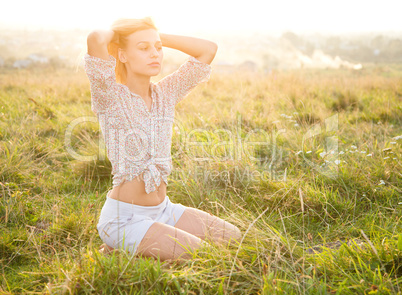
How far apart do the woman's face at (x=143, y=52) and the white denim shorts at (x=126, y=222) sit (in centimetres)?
90

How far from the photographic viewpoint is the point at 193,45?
2.49m

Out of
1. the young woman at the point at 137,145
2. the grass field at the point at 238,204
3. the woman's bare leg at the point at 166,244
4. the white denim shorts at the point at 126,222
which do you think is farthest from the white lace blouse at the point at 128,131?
the grass field at the point at 238,204

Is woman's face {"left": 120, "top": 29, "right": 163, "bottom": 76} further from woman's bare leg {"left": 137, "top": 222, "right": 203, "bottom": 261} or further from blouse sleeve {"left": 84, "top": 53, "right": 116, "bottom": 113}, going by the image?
woman's bare leg {"left": 137, "top": 222, "right": 203, "bottom": 261}

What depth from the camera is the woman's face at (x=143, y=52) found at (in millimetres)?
2230

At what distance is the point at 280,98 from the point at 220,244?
4.89m

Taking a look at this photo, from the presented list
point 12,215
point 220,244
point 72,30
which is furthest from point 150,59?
point 72,30

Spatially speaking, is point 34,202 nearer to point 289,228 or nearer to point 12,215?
point 12,215

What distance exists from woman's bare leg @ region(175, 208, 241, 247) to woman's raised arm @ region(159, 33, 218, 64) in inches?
45.6

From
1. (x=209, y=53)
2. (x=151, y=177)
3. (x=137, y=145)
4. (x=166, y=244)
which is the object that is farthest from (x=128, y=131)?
(x=209, y=53)

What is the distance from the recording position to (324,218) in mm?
2652

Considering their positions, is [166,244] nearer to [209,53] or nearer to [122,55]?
[122,55]

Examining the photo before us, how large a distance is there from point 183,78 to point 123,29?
0.57m

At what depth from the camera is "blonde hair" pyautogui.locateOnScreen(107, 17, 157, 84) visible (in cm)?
219

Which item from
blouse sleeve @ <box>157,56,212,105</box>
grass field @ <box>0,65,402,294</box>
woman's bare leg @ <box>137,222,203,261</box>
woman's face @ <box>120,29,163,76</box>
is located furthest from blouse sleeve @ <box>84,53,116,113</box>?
woman's bare leg @ <box>137,222,203,261</box>
